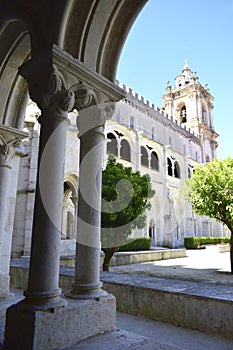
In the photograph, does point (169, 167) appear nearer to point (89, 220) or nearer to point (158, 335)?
point (158, 335)

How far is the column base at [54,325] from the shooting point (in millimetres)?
2012

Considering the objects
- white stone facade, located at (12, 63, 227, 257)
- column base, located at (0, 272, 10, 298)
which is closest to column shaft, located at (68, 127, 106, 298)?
column base, located at (0, 272, 10, 298)

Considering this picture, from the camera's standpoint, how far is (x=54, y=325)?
212 centimetres

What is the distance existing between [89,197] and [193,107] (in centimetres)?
3282

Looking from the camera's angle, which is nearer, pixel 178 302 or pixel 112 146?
pixel 178 302

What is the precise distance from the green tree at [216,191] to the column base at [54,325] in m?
7.64

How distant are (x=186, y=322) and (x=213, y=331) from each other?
14.8 inches

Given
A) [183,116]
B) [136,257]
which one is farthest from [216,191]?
[183,116]

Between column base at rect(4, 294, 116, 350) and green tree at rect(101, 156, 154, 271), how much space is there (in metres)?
5.17

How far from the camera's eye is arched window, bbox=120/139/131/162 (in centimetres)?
2051

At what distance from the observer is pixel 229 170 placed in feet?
31.8

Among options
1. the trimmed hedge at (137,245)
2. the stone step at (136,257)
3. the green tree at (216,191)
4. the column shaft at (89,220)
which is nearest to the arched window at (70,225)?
the trimmed hedge at (137,245)

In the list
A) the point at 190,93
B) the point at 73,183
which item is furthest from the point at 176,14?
the point at 190,93

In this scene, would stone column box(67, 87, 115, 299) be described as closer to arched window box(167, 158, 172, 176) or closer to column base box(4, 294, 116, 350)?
column base box(4, 294, 116, 350)
